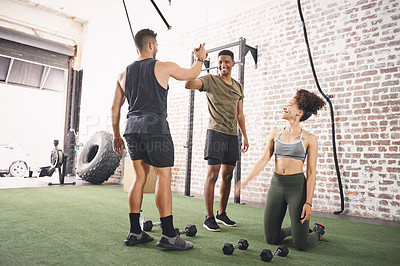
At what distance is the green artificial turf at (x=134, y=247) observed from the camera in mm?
1761

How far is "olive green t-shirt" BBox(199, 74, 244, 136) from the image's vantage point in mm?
2752

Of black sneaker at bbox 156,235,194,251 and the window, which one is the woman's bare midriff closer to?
black sneaker at bbox 156,235,194,251

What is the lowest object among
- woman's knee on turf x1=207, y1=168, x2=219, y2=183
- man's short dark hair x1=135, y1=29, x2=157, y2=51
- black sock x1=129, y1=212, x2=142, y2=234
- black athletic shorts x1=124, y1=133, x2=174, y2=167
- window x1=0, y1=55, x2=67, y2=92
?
black sock x1=129, y1=212, x2=142, y2=234

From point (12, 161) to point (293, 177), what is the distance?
25.1 ft

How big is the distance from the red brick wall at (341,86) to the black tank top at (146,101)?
2.65 metres

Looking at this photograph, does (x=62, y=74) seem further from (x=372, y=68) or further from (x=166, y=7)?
(x=372, y=68)

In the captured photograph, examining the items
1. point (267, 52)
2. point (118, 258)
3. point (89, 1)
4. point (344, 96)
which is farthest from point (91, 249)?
point (89, 1)

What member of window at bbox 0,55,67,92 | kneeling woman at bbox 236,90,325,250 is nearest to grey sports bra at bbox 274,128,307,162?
kneeling woman at bbox 236,90,325,250

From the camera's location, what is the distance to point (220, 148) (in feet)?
8.97

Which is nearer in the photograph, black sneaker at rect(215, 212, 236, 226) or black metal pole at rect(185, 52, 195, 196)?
black sneaker at rect(215, 212, 236, 226)

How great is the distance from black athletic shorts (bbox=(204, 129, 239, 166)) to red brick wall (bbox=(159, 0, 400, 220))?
169 centimetres

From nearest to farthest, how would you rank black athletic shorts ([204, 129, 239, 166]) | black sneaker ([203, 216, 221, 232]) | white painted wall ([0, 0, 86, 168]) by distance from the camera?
black sneaker ([203, 216, 221, 232]), black athletic shorts ([204, 129, 239, 166]), white painted wall ([0, 0, 86, 168])

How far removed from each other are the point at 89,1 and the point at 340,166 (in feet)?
22.5

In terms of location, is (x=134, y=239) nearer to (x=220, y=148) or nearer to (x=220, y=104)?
(x=220, y=148)
